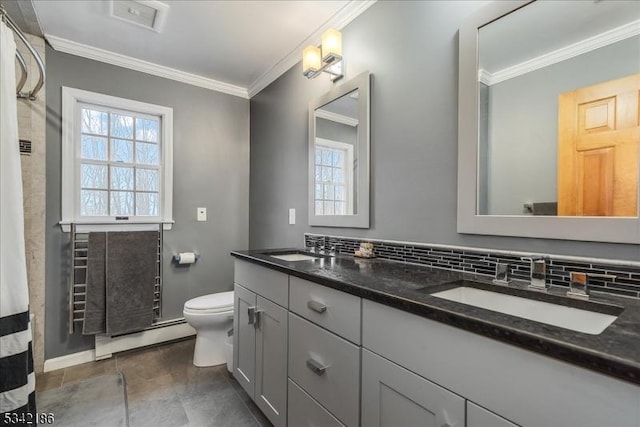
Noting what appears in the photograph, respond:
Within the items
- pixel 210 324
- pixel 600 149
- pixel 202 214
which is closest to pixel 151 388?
pixel 210 324

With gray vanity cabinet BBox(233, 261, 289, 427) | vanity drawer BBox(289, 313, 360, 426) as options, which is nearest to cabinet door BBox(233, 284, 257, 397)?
gray vanity cabinet BBox(233, 261, 289, 427)

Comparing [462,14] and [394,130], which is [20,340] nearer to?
[394,130]

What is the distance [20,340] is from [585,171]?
1995 mm

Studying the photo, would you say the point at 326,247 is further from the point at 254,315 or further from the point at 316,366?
the point at 316,366

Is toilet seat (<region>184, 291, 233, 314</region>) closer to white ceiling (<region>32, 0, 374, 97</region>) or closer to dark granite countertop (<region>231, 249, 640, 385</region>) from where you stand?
dark granite countertop (<region>231, 249, 640, 385</region>)

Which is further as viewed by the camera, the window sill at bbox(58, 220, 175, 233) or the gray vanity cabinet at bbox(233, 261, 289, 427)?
the window sill at bbox(58, 220, 175, 233)

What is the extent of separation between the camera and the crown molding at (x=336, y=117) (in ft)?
6.07

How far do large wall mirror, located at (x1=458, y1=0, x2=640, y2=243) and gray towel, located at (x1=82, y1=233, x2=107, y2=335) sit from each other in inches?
97.0

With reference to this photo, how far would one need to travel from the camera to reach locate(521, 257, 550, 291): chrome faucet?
999 mm

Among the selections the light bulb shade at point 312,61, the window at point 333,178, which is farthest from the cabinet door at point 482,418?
the light bulb shade at point 312,61

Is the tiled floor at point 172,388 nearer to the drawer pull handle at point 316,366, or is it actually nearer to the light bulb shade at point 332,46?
the drawer pull handle at point 316,366

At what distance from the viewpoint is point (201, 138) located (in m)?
2.83

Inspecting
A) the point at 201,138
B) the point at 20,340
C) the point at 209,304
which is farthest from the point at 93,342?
the point at 201,138

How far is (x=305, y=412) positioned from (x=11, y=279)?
1.18m
